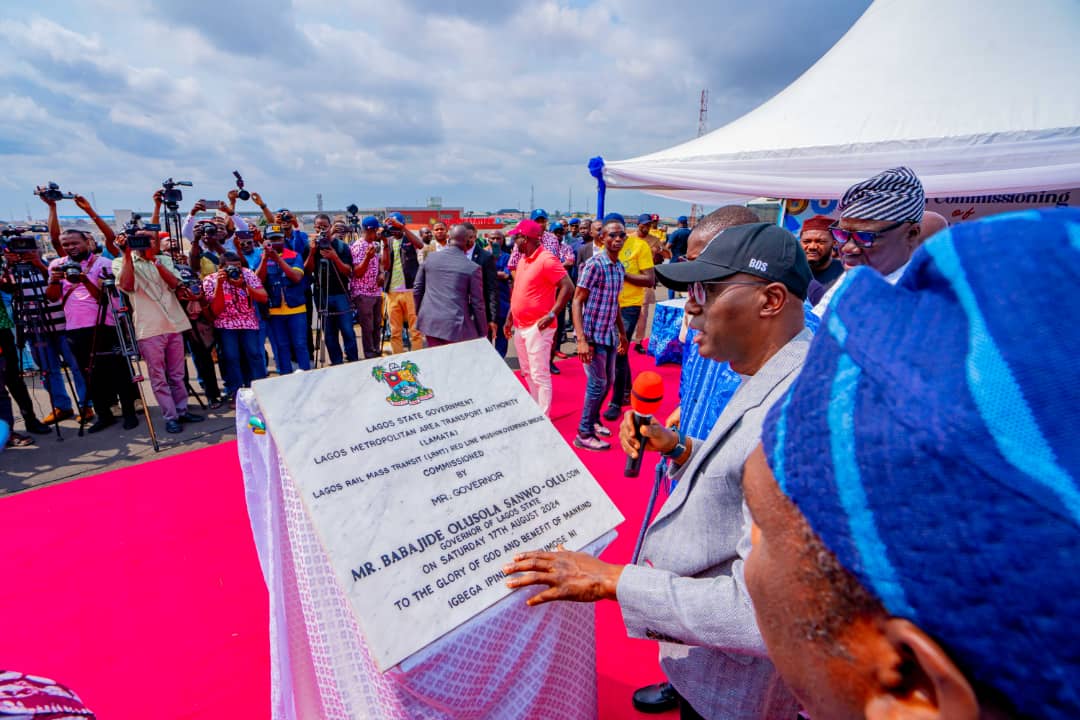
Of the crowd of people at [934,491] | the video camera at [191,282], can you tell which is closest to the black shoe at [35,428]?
the video camera at [191,282]

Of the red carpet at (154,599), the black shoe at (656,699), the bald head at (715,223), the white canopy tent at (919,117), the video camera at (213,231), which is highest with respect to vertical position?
the white canopy tent at (919,117)

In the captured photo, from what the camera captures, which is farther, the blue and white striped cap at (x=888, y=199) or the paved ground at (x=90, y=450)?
the paved ground at (x=90, y=450)

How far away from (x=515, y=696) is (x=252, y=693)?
145 cm

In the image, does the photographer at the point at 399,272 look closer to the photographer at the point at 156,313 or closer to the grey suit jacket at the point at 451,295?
the grey suit jacket at the point at 451,295

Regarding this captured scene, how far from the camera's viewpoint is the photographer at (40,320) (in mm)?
4520

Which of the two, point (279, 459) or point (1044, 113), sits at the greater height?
point (1044, 113)

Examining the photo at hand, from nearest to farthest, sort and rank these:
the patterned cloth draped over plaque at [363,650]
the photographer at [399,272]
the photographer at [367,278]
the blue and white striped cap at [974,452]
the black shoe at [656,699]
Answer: the blue and white striped cap at [974,452] < the patterned cloth draped over plaque at [363,650] < the black shoe at [656,699] < the photographer at [367,278] < the photographer at [399,272]

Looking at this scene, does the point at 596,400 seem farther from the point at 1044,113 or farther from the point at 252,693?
the point at 1044,113

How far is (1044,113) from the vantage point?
11.1ft

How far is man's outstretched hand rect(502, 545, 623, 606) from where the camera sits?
4.06ft

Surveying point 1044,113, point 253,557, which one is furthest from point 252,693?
point 1044,113

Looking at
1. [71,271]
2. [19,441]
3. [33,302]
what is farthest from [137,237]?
[19,441]

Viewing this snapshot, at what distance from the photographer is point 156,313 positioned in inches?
187

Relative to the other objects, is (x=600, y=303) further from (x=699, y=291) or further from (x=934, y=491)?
(x=934, y=491)
